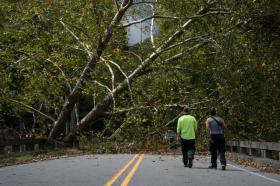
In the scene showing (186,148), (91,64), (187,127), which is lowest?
(186,148)

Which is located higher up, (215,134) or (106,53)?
(106,53)

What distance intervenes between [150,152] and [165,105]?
2558 millimetres

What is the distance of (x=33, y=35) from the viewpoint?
28672 mm

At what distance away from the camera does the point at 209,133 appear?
15492mm

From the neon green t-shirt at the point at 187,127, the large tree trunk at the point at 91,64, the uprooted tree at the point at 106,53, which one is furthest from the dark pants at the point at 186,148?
the large tree trunk at the point at 91,64

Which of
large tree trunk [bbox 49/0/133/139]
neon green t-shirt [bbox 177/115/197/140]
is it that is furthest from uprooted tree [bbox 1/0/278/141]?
neon green t-shirt [bbox 177/115/197/140]

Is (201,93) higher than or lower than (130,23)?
lower

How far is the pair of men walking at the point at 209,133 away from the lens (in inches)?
607

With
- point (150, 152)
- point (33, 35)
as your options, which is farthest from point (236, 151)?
point (33, 35)

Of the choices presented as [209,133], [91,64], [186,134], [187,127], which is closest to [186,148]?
[186,134]

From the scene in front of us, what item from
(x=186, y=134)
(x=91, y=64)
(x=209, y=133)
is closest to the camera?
(x=209, y=133)

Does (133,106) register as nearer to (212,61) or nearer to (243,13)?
(212,61)

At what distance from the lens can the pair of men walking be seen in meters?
15.4

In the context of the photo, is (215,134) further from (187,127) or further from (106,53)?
(106,53)
